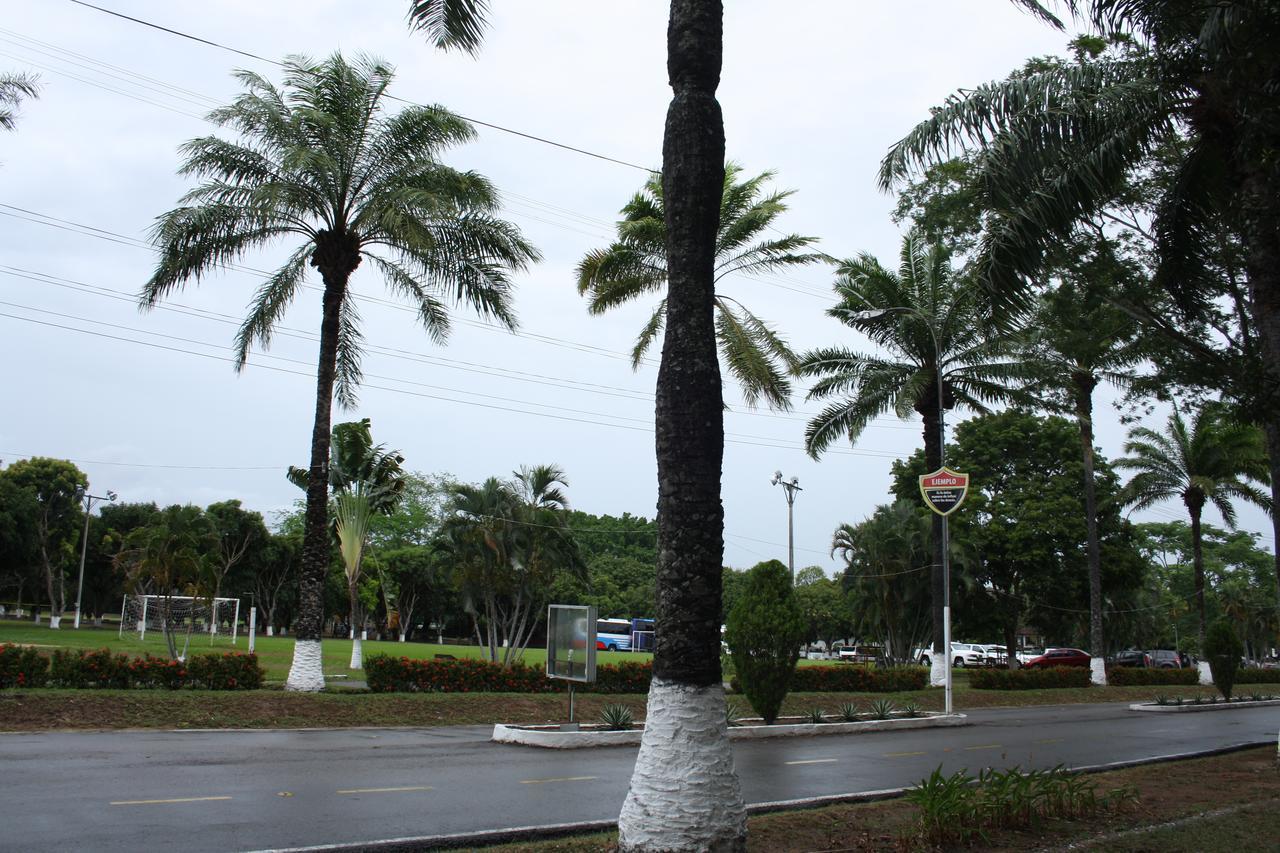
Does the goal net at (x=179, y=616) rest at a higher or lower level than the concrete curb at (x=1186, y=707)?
higher

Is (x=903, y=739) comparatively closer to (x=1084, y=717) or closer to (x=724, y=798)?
(x=1084, y=717)

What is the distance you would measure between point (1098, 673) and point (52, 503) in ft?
178

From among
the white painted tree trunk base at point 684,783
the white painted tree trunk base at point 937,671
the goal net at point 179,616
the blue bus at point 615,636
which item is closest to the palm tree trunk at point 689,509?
the white painted tree trunk base at point 684,783

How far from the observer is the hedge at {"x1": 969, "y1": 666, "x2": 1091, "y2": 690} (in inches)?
1200

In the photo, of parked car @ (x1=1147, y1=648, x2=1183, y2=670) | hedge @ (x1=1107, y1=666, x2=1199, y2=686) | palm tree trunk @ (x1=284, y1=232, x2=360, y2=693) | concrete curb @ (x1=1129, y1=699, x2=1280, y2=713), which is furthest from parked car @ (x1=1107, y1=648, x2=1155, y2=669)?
Answer: palm tree trunk @ (x1=284, y1=232, x2=360, y2=693)

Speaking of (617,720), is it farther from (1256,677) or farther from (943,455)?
(1256,677)

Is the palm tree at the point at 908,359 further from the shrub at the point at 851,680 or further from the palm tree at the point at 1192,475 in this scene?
the palm tree at the point at 1192,475

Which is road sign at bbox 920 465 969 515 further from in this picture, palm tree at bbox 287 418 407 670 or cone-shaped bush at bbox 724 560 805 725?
palm tree at bbox 287 418 407 670

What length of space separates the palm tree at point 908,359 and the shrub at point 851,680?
2.35 meters

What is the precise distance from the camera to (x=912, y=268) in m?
30.5

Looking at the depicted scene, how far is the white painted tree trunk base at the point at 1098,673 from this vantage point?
3516 cm

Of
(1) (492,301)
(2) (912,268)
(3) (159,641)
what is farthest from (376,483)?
(2) (912,268)

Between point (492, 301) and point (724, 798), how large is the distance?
52.5 ft

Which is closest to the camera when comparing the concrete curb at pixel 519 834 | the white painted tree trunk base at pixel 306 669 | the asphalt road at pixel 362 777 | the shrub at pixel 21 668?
the concrete curb at pixel 519 834
